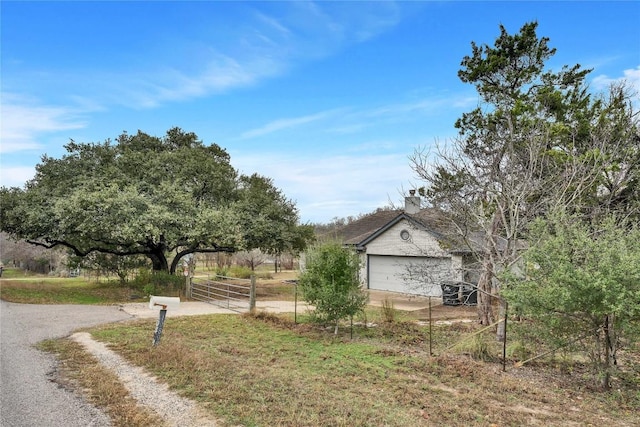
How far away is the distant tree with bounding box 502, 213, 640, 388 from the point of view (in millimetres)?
5172

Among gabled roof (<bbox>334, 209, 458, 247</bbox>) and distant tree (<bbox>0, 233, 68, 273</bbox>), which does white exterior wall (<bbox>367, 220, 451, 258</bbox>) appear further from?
distant tree (<bbox>0, 233, 68, 273</bbox>)

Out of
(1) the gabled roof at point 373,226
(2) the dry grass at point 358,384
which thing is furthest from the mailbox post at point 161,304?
(1) the gabled roof at point 373,226

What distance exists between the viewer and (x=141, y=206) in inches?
595

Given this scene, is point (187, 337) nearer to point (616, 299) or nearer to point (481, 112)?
point (616, 299)

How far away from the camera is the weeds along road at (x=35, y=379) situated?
164 inches

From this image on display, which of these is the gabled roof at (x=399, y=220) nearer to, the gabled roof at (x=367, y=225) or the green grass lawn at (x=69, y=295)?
the gabled roof at (x=367, y=225)

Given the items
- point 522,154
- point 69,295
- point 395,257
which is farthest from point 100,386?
point 395,257

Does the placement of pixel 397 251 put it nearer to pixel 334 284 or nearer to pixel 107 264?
pixel 334 284

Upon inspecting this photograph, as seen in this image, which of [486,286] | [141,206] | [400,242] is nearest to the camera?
[486,286]

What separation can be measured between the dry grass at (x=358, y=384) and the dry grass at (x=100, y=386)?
0.56m

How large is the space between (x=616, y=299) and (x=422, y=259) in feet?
46.2

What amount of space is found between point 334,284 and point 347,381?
3676 mm

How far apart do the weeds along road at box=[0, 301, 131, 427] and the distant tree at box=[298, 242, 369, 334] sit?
5.25 m

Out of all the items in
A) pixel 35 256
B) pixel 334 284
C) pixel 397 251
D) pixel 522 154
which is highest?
pixel 522 154
